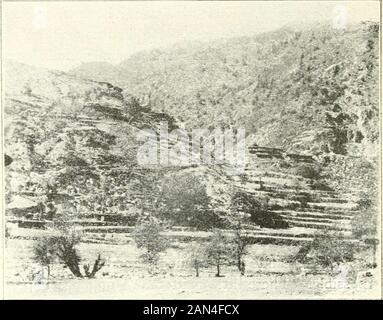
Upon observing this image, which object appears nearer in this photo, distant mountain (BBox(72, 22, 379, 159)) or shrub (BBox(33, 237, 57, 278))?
shrub (BBox(33, 237, 57, 278))

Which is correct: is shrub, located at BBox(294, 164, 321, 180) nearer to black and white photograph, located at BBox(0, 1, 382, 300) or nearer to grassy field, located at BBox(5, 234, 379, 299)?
black and white photograph, located at BBox(0, 1, 382, 300)

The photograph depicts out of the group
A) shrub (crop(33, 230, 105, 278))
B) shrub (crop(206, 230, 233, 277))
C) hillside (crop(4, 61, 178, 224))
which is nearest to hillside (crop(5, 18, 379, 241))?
hillside (crop(4, 61, 178, 224))

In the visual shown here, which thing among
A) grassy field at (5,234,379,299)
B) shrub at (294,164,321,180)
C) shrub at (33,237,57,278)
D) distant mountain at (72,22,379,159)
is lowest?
grassy field at (5,234,379,299)

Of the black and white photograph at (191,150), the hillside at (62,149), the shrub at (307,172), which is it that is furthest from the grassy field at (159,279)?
the shrub at (307,172)

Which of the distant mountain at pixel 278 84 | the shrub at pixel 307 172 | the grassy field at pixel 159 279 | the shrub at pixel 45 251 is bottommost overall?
the grassy field at pixel 159 279

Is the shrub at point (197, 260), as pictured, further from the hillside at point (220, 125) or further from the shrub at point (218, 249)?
the hillside at point (220, 125)
